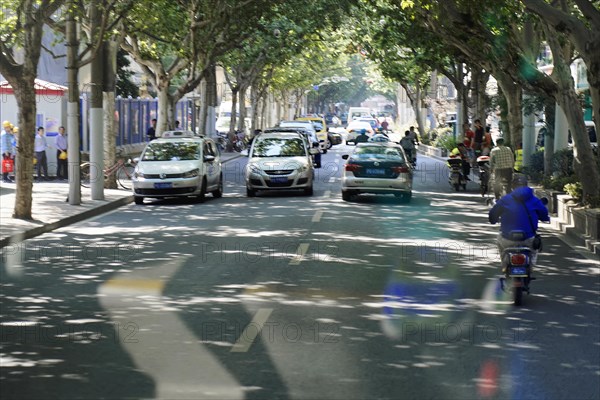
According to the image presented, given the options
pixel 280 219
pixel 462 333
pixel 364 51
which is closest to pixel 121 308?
pixel 462 333

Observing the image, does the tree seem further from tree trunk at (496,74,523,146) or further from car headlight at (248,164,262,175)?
tree trunk at (496,74,523,146)

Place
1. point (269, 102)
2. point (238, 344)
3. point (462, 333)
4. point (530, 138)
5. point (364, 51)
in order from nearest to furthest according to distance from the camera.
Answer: point (238, 344), point (462, 333), point (530, 138), point (364, 51), point (269, 102)

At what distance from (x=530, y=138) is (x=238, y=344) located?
25.8m

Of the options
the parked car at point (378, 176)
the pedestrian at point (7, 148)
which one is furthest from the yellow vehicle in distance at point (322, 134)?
the parked car at point (378, 176)

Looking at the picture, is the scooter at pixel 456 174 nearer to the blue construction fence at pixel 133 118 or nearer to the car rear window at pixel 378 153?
the car rear window at pixel 378 153

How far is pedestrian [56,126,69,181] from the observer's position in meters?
35.6

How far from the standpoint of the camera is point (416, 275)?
49.6 feet

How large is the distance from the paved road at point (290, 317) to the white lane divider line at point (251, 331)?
3 centimetres

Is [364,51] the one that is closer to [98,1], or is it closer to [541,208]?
[98,1]

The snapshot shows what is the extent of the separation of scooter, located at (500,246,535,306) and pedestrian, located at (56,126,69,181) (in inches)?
976

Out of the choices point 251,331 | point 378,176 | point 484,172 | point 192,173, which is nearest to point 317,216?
point 378,176

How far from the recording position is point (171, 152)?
2948cm

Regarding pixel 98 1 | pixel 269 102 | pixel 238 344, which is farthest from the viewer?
pixel 269 102

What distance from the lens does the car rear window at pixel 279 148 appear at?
1215 inches
